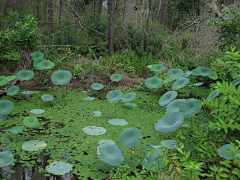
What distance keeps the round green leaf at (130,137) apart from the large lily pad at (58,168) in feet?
2.18

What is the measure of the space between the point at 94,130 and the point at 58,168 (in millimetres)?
951

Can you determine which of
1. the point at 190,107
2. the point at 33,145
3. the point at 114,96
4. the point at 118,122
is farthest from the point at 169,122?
the point at 33,145

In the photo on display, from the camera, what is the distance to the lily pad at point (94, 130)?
298 cm

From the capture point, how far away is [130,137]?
93.2 inches

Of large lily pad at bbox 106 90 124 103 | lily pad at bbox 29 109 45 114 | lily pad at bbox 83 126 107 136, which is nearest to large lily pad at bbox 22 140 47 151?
lily pad at bbox 83 126 107 136

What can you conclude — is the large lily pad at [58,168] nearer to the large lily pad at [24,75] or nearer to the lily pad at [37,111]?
the lily pad at [37,111]

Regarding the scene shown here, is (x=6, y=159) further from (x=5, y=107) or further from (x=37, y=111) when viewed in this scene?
(x=37, y=111)

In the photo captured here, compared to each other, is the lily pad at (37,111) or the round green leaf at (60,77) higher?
the round green leaf at (60,77)

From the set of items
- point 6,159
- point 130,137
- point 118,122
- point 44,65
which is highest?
point 44,65

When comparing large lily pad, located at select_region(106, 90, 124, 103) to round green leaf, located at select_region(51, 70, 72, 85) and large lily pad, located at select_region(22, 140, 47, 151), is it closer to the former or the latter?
round green leaf, located at select_region(51, 70, 72, 85)

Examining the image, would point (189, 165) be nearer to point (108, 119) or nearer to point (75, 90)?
point (108, 119)

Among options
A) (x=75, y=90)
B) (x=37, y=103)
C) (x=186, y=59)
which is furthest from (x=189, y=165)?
(x=186, y=59)

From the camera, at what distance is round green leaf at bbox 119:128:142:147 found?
2.30 meters

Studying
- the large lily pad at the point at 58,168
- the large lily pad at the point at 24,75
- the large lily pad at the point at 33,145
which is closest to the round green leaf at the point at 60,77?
the large lily pad at the point at 24,75
